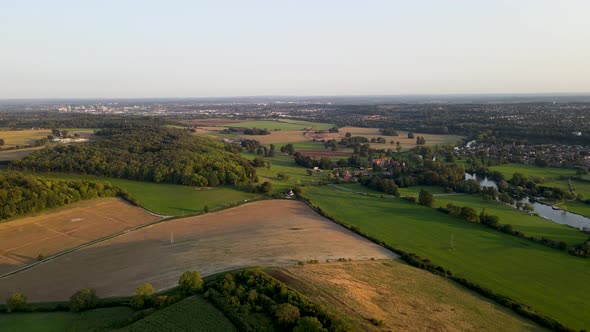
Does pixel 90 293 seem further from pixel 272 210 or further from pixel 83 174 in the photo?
pixel 83 174

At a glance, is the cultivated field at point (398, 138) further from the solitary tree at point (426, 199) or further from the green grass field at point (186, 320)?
the green grass field at point (186, 320)

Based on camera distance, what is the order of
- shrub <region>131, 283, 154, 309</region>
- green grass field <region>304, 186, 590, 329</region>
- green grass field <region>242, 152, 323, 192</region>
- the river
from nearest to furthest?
shrub <region>131, 283, 154, 309</region>
green grass field <region>304, 186, 590, 329</region>
the river
green grass field <region>242, 152, 323, 192</region>

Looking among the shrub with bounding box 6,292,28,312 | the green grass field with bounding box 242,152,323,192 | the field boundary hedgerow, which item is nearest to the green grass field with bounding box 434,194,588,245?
the field boundary hedgerow

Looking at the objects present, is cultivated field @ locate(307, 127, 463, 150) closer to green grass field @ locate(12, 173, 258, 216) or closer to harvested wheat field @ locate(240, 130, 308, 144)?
harvested wheat field @ locate(240, 130, 308, 144)

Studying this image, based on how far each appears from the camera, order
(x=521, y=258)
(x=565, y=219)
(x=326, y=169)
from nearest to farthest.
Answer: (x=521, y=258)
(x=565, y=219)
(x=326, y=169)

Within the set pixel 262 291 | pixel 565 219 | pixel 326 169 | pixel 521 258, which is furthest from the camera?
pixel 326 169

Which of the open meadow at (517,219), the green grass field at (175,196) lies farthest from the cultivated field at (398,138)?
the green grass field at (175,196)

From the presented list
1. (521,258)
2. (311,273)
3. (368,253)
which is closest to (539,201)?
(521,258)
